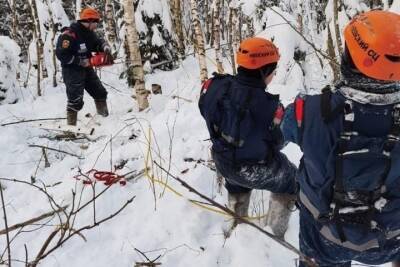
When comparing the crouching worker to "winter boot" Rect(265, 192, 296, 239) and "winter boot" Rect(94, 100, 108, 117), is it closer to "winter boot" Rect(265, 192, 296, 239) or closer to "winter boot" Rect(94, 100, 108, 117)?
"winter boot" Rect(265, 192, 296, 239)

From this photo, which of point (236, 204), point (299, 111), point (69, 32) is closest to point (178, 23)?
point (69, 32)

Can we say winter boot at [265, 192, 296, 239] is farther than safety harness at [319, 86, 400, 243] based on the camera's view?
Yes

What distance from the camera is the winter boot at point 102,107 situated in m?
8.13

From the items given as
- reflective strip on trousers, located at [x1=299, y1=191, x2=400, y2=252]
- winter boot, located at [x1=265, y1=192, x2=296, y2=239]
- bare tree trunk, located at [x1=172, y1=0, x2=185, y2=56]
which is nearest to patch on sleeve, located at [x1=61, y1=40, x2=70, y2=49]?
winter boot, located at [x1=265, y1=192, x2=296, y2=239]

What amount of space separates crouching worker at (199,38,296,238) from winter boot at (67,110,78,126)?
5.10m

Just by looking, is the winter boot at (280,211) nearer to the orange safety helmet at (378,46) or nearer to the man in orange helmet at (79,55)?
the orange safety helmet at (378,46)

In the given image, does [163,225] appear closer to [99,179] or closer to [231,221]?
[231,221]

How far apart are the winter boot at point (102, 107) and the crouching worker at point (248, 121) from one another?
5241 millimetres

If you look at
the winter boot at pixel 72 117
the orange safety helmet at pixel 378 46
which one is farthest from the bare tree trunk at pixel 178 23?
the orange safety helmet at pixel 378 46

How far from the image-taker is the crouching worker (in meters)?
3.01

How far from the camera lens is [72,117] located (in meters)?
7.84

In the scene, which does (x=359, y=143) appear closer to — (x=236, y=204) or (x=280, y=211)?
(x=280, y=211)

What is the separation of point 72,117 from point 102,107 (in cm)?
60

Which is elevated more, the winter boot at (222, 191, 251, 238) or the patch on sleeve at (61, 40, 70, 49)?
the patch on sleeve at (61, 40, 70, 49)
